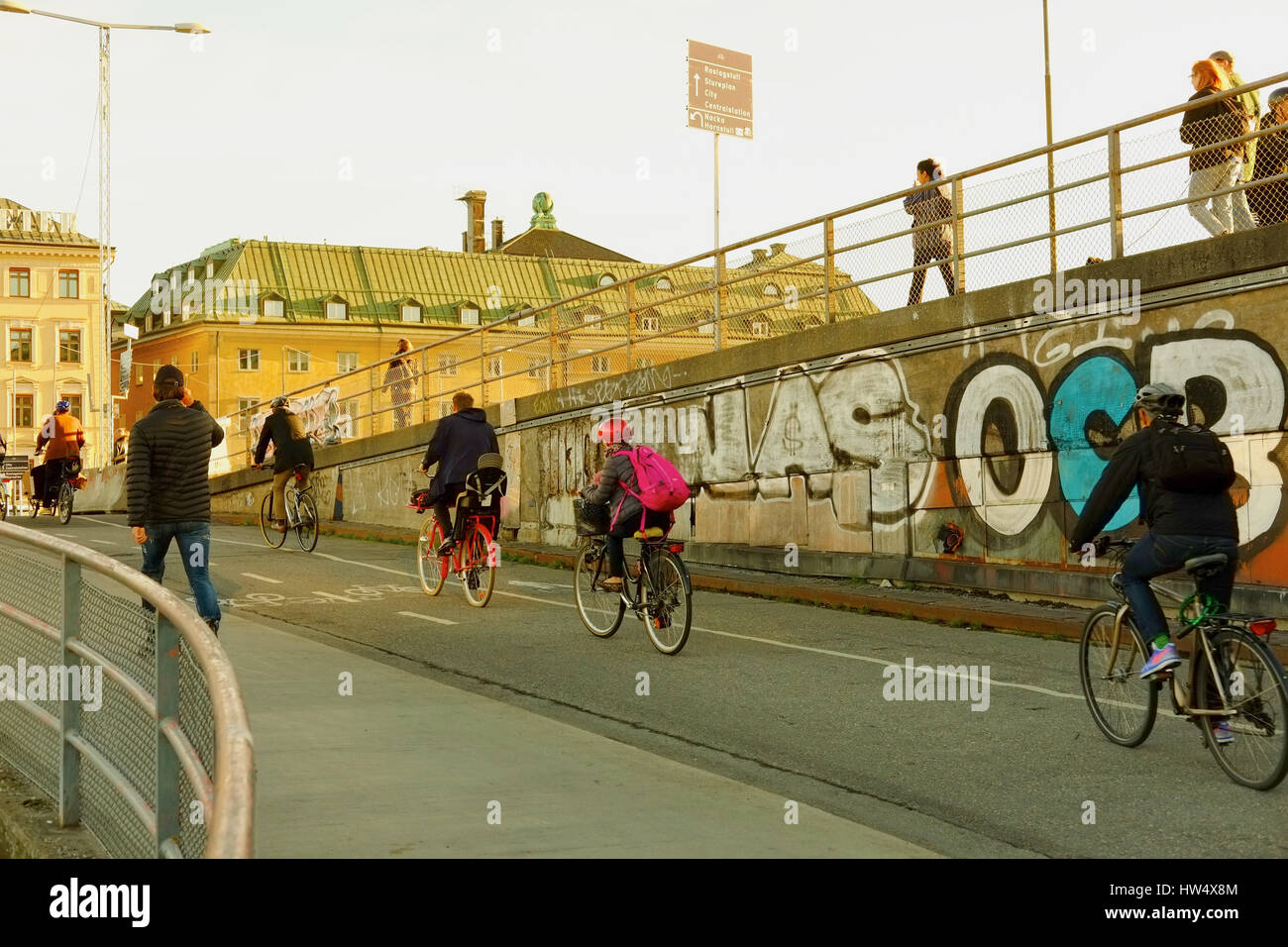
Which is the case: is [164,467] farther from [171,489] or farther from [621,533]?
[621,533]

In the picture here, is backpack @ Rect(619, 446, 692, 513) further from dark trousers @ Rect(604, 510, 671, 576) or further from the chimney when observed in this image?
the chimney

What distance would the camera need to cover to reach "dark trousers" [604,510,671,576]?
11391 millimetres

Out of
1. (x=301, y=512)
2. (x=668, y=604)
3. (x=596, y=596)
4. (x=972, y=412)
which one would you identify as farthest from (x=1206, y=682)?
(x=301, y=512)

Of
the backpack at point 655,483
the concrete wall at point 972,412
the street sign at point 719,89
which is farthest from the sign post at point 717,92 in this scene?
the backpack at point 655,483

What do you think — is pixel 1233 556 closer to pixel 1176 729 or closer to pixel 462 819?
pixel 1176 729

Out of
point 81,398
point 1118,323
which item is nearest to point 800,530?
point 1118,323

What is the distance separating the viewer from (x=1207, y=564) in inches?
280

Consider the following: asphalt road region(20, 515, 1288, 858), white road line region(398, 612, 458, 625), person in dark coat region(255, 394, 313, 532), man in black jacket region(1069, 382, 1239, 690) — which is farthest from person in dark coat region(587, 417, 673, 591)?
person in dark coat region(255, 394, 313, 532)

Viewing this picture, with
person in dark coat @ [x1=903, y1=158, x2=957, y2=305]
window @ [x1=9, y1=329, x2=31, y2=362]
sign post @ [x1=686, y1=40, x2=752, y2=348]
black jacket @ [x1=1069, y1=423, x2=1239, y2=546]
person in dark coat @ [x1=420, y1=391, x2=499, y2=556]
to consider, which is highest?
window @ [x1=9, y1=329, x2=31, y2=362]

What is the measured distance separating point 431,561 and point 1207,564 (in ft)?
29.7

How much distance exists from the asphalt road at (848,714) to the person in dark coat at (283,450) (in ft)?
14.8

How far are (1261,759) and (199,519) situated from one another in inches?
271

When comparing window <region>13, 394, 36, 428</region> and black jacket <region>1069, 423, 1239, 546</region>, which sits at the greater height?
window <region>13, 394, 36, 428</region>

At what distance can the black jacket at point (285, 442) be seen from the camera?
1977cm
